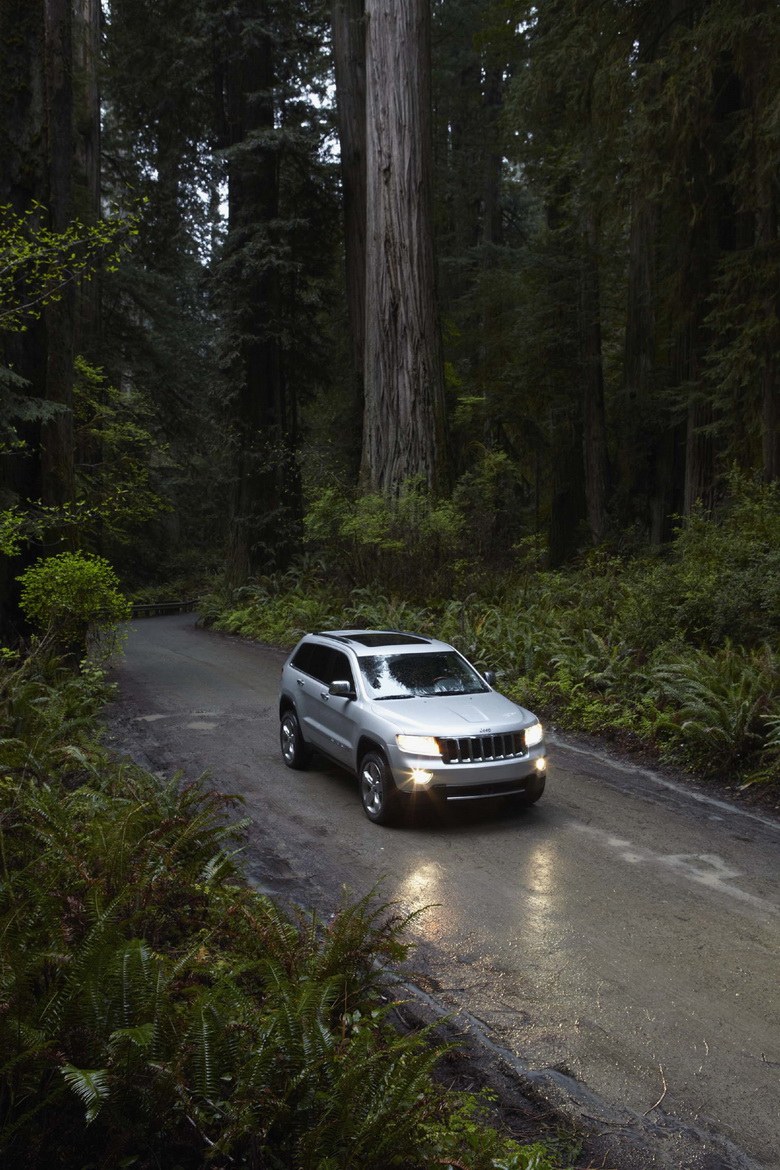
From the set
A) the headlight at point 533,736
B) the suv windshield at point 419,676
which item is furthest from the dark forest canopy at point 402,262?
the headlight at point 533,736

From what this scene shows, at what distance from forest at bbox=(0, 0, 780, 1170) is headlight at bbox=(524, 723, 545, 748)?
224 cm

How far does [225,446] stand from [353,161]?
9.01 m

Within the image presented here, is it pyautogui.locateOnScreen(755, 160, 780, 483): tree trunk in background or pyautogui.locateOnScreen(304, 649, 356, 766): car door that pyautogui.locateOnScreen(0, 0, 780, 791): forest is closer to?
pyautogui.locateOnScreen(755, 160, 780, 483): tree trunk in background

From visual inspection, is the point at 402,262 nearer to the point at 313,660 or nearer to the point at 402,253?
the point at 402,253

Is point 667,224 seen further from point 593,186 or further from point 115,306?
point 115,306

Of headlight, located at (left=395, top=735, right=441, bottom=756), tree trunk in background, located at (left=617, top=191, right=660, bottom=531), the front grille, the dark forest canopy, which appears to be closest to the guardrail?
the dark forest canopy

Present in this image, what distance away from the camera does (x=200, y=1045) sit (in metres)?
3.42

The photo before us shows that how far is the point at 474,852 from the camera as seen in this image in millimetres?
7520

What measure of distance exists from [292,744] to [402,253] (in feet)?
44.5

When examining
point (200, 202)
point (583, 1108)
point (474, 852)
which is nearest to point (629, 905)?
point (474, 852)

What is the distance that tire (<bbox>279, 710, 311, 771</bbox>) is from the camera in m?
10.2

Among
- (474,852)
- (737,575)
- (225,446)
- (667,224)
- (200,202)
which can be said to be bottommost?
(474,852)

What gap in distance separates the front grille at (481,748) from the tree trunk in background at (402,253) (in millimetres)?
11841

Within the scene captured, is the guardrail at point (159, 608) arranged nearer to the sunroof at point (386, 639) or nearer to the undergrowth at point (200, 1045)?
the sunroof at point (386, 639)
